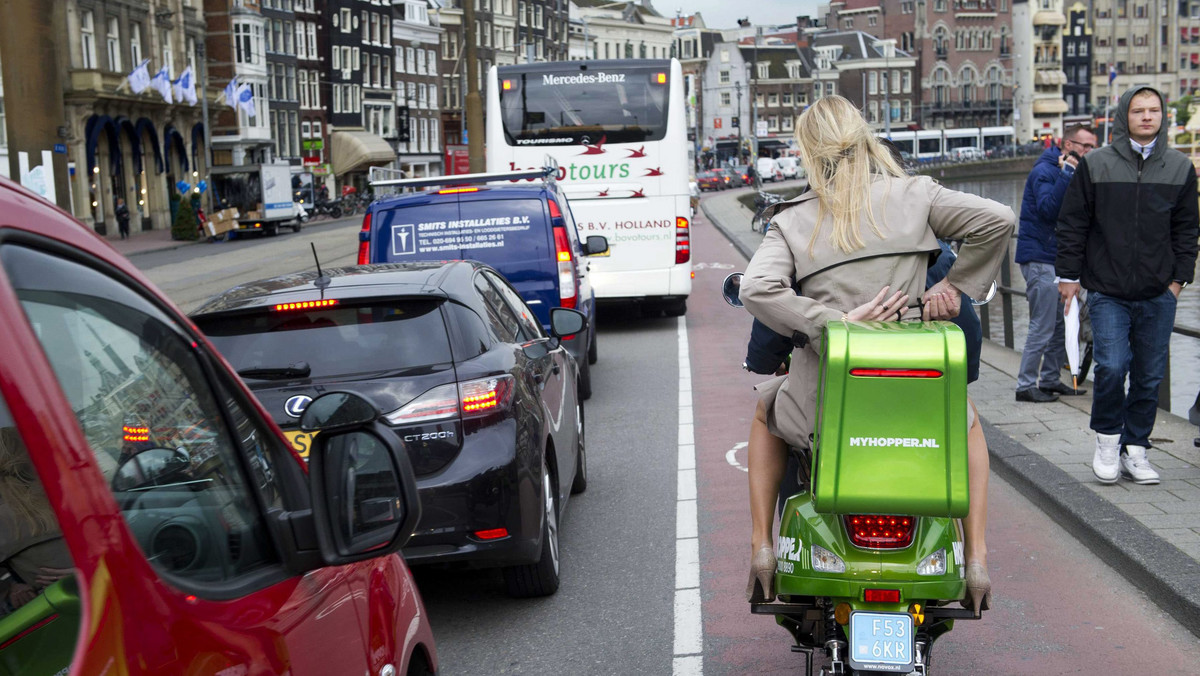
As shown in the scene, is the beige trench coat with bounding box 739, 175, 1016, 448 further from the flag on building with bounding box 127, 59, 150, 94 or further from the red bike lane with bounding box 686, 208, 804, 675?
the flag on building with bounding box 127, 59, 150, 94

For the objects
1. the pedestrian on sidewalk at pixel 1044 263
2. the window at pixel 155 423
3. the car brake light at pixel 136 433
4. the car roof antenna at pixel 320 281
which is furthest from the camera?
the pedestrian on sidewalk at pixel 1044 263

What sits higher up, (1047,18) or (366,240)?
(1047,18)

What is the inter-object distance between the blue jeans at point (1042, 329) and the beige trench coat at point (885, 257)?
619 cm

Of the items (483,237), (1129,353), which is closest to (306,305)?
(1129,353)

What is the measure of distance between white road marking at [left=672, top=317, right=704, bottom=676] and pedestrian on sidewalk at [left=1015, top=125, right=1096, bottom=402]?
249 cm

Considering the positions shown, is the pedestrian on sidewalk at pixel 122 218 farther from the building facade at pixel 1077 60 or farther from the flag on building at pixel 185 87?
the building facade at pixel 1077 60

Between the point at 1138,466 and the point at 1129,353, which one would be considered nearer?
the point at 1129,353

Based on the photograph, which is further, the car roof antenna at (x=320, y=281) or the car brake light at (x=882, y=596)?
the car roof antenna at (x=320, y=281)

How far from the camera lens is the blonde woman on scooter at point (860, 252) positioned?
393 cm

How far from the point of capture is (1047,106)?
163375mm

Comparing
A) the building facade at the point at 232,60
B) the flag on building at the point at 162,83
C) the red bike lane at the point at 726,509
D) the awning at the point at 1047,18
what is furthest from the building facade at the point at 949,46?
the red bike lane at the point at 726,509

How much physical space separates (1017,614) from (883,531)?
2095 millimetres

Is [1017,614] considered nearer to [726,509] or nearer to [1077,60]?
[726,509]

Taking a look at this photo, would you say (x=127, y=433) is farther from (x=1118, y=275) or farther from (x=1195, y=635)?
(x=1118, y=275)
